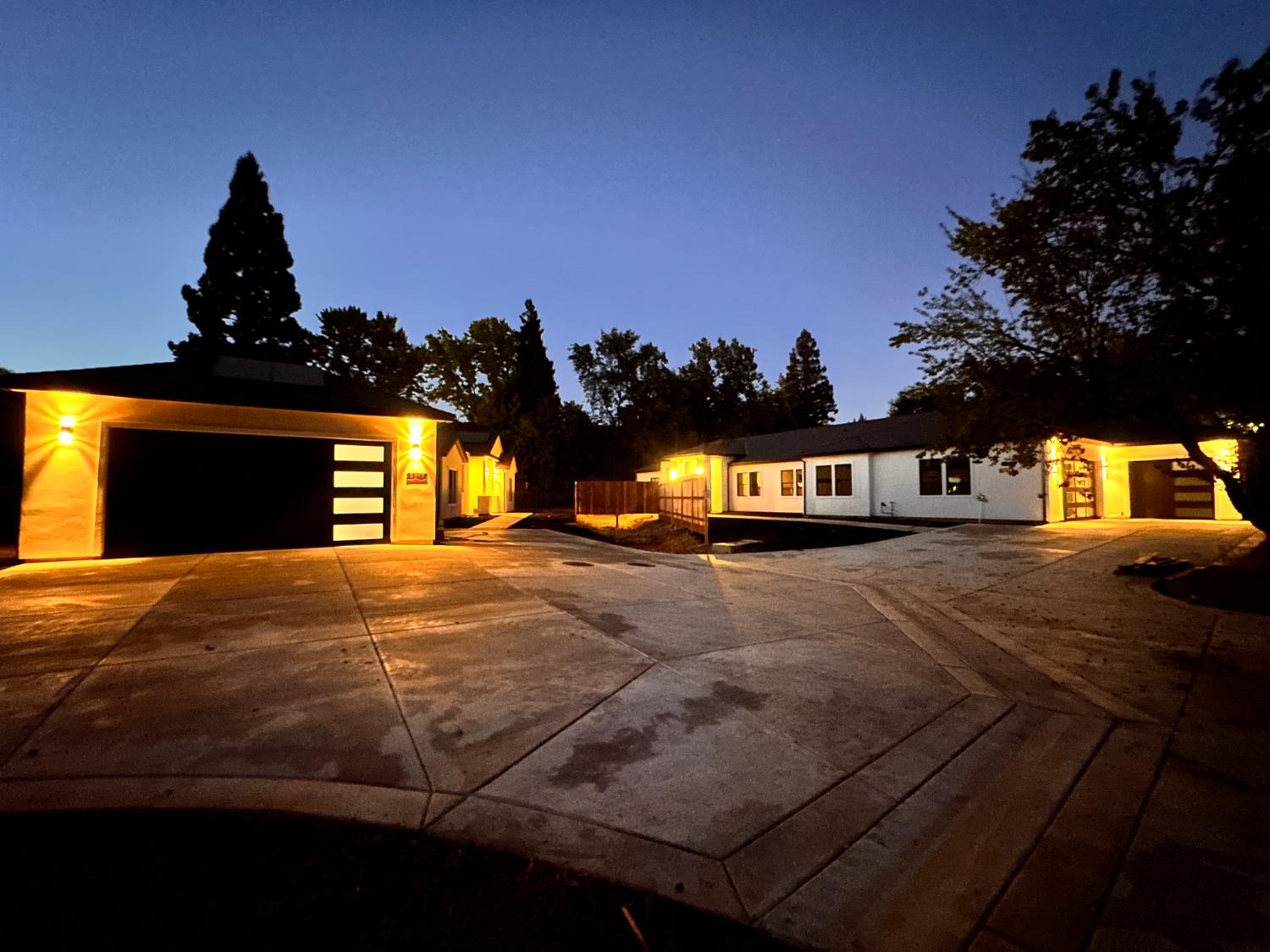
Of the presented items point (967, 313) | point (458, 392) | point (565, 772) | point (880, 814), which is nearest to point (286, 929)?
point (565, 772)

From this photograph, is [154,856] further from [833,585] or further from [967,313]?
[967,313]

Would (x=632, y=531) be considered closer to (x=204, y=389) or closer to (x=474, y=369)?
(x=204, y=389)

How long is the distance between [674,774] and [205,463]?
36.8ft

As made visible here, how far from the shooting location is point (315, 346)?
33281 millimetres

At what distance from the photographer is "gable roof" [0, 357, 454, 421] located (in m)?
8.73

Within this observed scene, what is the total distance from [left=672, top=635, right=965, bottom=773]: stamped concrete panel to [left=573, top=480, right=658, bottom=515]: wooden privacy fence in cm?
1967

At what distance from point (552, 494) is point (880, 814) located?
36.2m

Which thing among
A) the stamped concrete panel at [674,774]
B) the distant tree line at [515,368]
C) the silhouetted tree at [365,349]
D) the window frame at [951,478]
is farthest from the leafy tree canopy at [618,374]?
the stamped concrete panel at [674,774]

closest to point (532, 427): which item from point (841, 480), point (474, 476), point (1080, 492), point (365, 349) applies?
point (365, 349)

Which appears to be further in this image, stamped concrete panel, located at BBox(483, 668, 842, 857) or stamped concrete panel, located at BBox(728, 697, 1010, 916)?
stamped concrete panel, located at BBox(483, 668, 842, 857)

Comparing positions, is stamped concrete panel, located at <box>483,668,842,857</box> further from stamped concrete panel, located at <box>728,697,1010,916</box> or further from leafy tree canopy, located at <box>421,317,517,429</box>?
leafy tree canopy, located at <box>421,317,517,429</box>

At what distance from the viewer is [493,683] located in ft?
12.0

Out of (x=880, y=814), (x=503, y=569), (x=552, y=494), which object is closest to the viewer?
(x=880, y=814)

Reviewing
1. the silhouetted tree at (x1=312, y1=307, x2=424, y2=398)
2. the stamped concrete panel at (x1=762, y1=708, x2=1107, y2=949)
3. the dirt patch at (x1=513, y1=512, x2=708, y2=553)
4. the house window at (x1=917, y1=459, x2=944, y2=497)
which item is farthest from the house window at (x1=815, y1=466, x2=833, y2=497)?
the silhouetted tree at (x1=312, y1=307, x2=424, y2=398)
